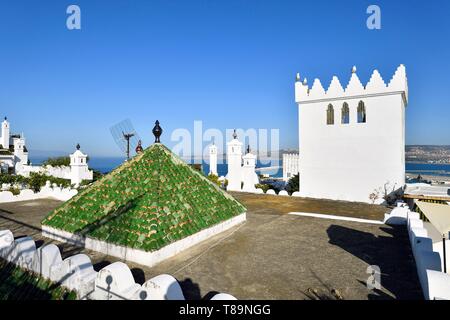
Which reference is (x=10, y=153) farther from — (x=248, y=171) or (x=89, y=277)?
(x=89, y=277)

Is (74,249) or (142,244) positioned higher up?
(142,244)

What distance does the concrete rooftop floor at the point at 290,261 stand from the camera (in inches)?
220

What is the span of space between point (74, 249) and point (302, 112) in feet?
61.4

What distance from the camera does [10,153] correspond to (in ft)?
151

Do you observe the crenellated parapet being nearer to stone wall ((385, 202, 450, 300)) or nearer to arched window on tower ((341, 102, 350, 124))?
arched window on tower ((341, 102, 350, 124))

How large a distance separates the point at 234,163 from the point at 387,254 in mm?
13964

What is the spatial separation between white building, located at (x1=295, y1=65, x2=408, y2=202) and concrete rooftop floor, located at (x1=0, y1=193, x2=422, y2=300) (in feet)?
35.5

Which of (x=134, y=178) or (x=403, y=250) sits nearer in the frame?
(x=403, y=250)

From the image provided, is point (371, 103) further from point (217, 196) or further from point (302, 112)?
point (217, 196)

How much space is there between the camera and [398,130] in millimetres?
18734

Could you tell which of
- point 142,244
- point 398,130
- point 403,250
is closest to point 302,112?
point 398,130

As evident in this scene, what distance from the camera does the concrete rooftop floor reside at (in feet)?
18.3

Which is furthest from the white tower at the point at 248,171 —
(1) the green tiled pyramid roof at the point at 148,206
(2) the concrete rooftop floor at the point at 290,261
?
(1) the green tiled pyramid roof at the point at 148,206
